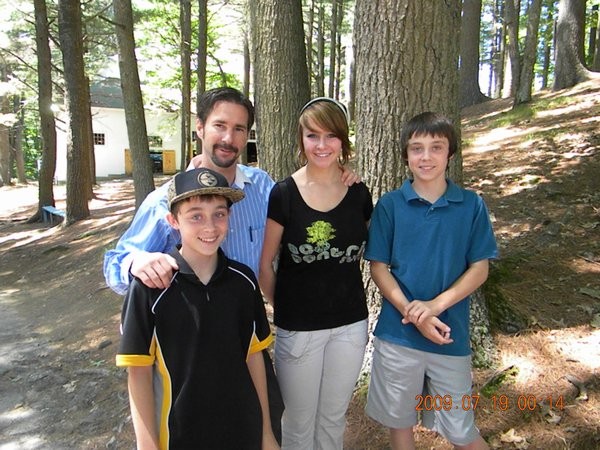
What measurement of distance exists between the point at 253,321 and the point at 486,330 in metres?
2.10

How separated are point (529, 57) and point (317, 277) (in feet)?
34.8

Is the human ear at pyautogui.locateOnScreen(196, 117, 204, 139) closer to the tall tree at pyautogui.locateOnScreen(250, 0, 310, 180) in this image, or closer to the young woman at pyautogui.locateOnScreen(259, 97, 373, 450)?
the young woman at pyautogui.locateOnScreen(259, 97, 373, 450)

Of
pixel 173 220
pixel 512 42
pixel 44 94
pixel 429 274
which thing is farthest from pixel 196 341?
pixel 512 42

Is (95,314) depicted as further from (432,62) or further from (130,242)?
(432,62)

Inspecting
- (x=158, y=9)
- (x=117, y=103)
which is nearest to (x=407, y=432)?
(x=158, y=9)

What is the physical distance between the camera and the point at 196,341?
6.44ft

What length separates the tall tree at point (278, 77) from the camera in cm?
468

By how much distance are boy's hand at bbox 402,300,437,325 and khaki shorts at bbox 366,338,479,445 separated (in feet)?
0.74

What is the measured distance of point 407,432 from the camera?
266 centimetres

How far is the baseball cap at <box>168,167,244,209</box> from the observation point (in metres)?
1.99

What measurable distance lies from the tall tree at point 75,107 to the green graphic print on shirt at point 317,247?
11.8m

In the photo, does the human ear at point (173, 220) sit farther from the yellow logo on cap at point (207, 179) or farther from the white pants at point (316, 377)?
the white pants at point (316, 377)

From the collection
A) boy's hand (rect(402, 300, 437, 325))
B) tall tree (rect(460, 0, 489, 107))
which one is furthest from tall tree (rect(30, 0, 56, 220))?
boy's hand (rect(402, 300, 437, 325))

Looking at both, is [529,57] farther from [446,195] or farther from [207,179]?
[207,179]
